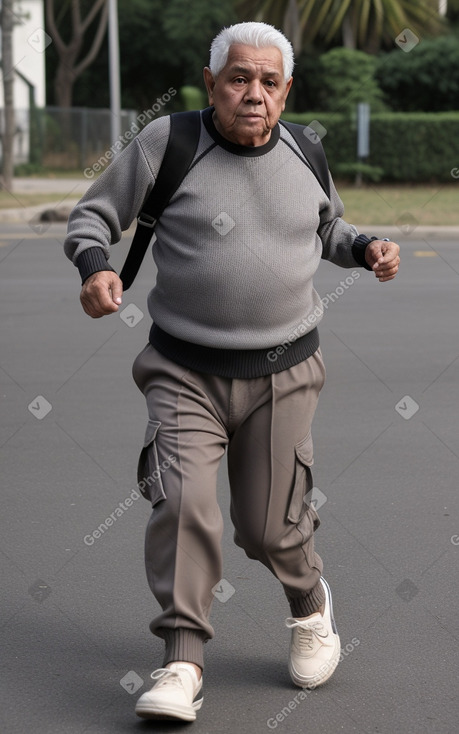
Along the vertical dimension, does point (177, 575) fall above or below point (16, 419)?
above

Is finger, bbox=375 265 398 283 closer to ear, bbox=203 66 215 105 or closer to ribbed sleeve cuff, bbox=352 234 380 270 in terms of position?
ribbed sleeve cuff, bbox=352 234 380 270

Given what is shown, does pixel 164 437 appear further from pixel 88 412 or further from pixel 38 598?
pixel 88 412

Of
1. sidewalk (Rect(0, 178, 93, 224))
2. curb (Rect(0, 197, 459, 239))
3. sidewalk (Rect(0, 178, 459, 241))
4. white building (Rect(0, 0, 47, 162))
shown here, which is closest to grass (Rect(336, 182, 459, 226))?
curb (Rect(0, 197, 459, 239))

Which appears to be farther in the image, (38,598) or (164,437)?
(38,598)

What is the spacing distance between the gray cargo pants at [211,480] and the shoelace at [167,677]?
0.04 metres

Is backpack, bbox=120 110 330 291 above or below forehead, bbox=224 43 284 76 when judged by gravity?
below

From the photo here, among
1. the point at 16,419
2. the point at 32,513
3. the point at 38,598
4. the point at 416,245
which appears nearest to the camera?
the point at 38,598

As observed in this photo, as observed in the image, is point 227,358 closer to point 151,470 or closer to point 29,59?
point 151,470

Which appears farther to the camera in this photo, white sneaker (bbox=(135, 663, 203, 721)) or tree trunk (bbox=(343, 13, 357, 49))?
tree trunk (bbox=(343, 13, 357, 49))

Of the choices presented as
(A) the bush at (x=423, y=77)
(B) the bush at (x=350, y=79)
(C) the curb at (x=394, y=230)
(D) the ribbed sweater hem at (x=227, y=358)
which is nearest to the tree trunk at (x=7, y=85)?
(C) the curb at (x=394, y=230)

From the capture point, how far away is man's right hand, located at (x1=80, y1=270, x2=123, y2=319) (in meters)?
3.09

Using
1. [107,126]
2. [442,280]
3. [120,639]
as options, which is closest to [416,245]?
[442,280]

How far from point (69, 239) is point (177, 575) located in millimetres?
900

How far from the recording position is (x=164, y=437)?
3207 mm
